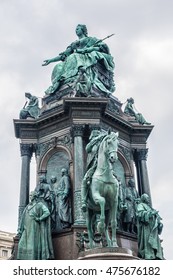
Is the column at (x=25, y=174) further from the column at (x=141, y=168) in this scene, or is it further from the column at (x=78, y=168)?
the column at (x=141, y=168)

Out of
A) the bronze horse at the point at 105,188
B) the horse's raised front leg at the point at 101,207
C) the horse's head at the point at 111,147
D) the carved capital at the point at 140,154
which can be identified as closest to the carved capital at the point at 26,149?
the carved capital at the point at 140,154

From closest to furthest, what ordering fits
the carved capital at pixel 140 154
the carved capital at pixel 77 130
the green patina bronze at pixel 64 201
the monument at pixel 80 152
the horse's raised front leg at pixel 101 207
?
the horse's raised front leg at pixel 101 207, the monument at pixel 80 152, the green patina bronze at pixel 64 201, the carved capital at pixel 77 130, the carved capital at pixel 140 154

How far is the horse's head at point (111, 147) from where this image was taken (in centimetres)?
1099

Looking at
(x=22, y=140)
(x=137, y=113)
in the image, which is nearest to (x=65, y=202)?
(x=22, y=140)

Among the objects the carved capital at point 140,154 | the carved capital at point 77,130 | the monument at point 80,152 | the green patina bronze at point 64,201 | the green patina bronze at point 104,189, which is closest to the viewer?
the green patina bronze at point 104,189

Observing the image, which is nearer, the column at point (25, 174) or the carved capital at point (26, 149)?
the column at point (25, 174)

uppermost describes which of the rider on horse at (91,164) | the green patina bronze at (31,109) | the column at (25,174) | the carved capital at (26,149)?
the green patina bronze at (31,109)

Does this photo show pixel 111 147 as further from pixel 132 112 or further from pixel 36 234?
pixel 132 112

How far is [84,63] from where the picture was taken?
62.5 feet

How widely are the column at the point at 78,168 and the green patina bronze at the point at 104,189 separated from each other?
345cm

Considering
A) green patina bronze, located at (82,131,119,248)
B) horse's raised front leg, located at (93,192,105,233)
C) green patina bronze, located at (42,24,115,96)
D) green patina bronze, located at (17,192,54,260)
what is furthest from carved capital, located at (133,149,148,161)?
horse's raised front leg, located at (93,192,105,233)

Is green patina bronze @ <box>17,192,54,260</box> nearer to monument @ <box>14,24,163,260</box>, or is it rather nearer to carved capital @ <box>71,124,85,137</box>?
monument @ <box>14,24,163,260</box>

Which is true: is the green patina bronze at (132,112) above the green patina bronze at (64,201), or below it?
above

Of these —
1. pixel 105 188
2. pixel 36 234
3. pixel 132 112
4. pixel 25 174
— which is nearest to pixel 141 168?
pixel 132 112
